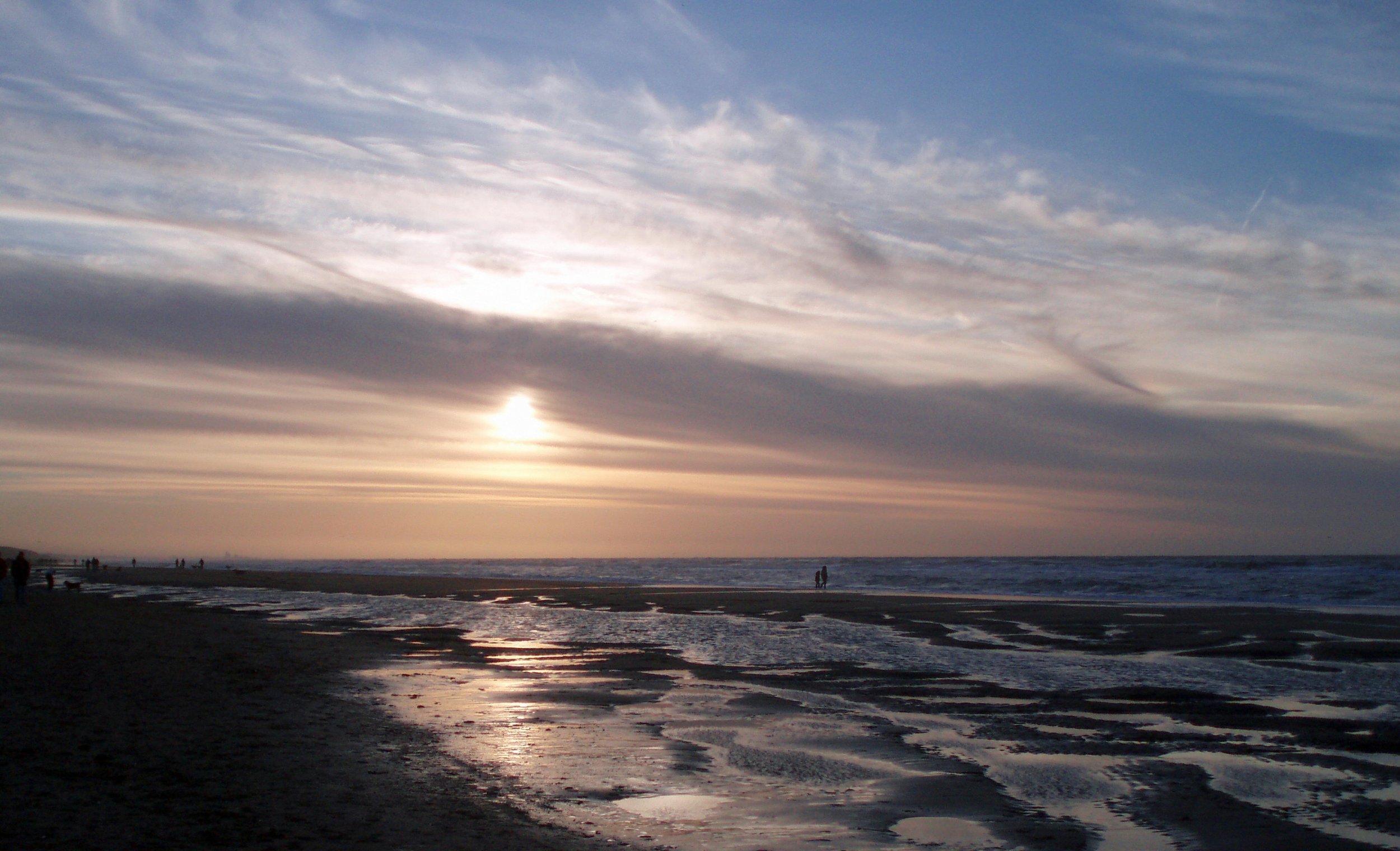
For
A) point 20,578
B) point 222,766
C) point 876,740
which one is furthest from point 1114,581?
point 222,766

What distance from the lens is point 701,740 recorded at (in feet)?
43.8

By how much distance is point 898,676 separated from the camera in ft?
66.4

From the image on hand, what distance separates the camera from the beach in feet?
29.0

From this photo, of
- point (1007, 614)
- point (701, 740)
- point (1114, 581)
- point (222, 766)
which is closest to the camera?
point (222, 766)

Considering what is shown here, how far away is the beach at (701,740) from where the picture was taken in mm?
8836

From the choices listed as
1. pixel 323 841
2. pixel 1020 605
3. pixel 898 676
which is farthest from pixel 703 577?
pixel 323 841

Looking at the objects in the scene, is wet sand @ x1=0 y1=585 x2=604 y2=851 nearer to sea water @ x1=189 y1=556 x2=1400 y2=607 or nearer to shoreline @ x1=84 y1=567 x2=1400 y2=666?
shoreline @ x1=84 y1=567 x2=1400 y2=666

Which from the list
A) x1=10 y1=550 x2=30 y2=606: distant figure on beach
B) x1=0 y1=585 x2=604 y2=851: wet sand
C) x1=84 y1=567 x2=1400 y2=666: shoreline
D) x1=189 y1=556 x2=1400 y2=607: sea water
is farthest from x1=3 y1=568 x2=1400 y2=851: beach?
x1=189 y1=556 x2=1400 y2=607: sea water

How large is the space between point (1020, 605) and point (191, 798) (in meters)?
45.5

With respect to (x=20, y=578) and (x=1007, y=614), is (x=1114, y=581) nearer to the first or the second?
(x=1007, y=614)

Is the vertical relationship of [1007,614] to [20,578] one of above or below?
below

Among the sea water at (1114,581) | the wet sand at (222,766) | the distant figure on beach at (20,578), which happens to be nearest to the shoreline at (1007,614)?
the sea water at (1114,581)

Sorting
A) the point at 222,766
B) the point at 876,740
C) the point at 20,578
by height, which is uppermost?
the point at 20,578

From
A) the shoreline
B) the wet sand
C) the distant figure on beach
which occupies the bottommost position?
the shoreline
